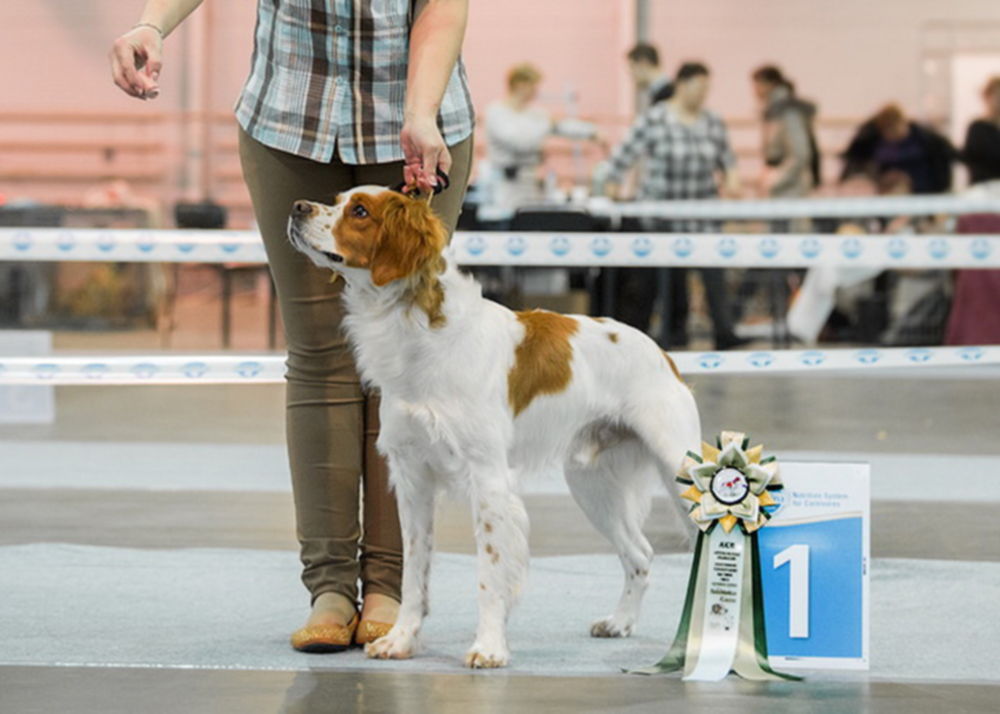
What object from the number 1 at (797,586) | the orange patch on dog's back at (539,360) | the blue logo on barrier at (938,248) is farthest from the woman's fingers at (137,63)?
the blue logo on barrier at (938,248)

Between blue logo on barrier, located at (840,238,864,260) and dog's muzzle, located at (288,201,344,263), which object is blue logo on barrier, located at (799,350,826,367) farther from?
dog's muzzle, located at (288,201,344,263)

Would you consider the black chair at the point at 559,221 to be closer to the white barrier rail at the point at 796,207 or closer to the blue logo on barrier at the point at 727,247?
the white barrier rail at the point at 796,207

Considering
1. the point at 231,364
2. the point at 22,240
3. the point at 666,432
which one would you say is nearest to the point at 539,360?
the point at 666,432

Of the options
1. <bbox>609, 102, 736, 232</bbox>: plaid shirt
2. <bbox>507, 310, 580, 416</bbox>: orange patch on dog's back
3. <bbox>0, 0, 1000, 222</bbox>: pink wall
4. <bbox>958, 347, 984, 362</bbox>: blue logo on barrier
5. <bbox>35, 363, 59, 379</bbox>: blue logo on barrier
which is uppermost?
<bbox>0, 0, 1000, 222</bbox>: pink wall

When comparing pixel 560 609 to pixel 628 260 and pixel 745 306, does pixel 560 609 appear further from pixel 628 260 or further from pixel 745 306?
pixel 745 306

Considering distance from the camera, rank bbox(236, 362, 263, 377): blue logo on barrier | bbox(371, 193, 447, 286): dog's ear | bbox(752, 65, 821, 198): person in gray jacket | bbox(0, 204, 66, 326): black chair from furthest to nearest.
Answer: bbox(0, 204, 66, 326): black chair, bbox(752, 65, 821, 198): person in gray jacket, bbox(236, 362, 263, 377): blue logo on barrier, bbox(371, 193, 447, 286): dog's ear

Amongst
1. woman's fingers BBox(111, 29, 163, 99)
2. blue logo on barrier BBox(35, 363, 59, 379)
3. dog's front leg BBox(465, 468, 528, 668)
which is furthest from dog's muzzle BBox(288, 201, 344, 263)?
blue logo on barrier BBox(35, 363, 59, 379)

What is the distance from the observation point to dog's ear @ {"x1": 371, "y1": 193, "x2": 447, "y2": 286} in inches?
92.9

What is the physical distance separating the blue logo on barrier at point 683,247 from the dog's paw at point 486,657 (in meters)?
2.77

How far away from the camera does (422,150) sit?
96.6 inches

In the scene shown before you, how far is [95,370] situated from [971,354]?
2.59 m

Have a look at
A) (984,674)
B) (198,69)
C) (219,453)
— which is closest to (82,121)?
(198,69)

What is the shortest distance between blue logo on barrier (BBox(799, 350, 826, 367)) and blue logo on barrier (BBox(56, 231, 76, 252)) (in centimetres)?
234

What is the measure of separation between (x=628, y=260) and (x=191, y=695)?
2931 millimetres
